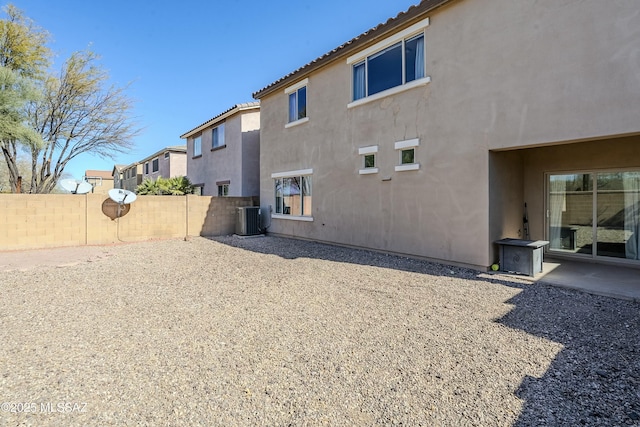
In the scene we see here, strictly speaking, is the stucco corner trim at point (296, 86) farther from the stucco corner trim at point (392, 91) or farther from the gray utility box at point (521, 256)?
the gray utility box at point (521, 256)

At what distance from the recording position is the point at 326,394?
3.02m

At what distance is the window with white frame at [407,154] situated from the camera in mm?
8938

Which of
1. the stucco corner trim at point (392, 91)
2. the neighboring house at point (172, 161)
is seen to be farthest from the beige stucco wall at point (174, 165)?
the stucco corner trim at point (392, 91)

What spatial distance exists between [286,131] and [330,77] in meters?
3.15

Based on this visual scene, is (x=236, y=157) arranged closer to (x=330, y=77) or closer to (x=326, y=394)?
(x=330, y=77)

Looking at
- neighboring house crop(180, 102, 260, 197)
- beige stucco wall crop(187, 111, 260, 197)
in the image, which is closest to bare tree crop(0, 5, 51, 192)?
neighboring house crop(180, 102, 260, 197)

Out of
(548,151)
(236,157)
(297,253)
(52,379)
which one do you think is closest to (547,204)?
(548,151)

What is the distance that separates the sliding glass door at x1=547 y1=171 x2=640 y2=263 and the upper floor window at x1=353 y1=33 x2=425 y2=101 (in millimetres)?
5019

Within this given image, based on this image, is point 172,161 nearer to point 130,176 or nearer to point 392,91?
point 130,176

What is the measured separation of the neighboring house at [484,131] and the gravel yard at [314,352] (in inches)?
93.0

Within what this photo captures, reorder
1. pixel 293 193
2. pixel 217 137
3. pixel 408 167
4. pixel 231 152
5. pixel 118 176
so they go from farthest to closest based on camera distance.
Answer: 1. pixel 118 176
2. pixel 217 137
3. pixel 231 152
4. pixel 293 193
5. pixel 408 167

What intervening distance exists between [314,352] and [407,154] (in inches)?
272

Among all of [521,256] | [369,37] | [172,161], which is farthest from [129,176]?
[521,256]

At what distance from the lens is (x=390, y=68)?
9727 millimetres
